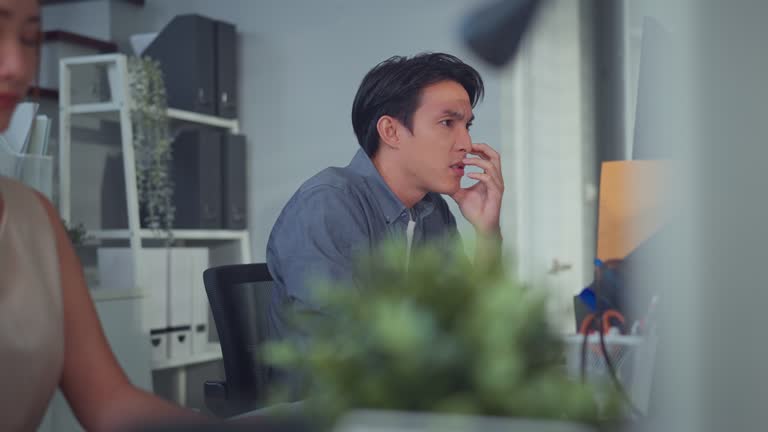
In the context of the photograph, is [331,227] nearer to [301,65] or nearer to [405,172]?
[405,172]

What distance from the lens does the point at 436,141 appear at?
192 centimetres

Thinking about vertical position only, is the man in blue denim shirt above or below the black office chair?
above

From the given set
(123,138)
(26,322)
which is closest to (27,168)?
(123,138)

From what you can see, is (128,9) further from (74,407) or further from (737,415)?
(737,415)

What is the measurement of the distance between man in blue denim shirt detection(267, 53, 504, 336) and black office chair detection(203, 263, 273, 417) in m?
0.07

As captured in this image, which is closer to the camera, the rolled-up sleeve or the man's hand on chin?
the rolled-up sleeve

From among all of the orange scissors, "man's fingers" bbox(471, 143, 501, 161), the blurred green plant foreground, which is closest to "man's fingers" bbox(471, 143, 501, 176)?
"man's fingers" bbox(471, 143, 501, 161)

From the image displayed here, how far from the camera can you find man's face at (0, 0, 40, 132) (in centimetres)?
89

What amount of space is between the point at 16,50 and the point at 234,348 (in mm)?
927

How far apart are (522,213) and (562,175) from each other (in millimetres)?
253

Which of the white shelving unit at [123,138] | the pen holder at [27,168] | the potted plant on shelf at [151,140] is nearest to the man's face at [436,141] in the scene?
the pen holder at [27,168]

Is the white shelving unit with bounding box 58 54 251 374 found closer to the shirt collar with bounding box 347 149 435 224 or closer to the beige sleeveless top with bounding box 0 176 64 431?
the shirt collar with bounding box 347 149 435 224

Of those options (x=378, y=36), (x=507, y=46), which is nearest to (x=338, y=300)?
(x=507, y=46)

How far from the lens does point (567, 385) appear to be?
0.43m
